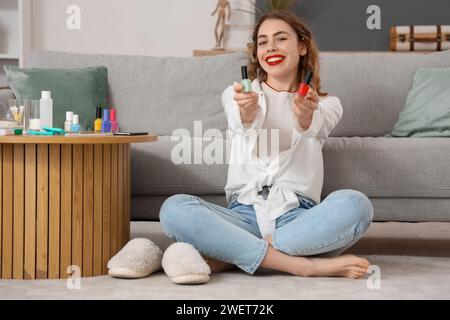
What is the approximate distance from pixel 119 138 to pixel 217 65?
1132 millimetres

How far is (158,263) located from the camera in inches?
76.9

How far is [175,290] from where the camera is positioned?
5.76ft

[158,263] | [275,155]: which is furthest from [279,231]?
[158,263]

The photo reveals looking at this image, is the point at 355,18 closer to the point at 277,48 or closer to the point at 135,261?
the point at 277,48

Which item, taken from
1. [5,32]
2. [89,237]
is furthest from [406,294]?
[5,32]

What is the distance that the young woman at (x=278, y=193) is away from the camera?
190 centimetres

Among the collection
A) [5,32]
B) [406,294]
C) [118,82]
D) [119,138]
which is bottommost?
[406,294]

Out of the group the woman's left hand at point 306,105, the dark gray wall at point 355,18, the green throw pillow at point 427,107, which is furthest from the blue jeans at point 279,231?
the dark gray wall at point 355,18

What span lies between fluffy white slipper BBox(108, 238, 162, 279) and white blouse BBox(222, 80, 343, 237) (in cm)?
31

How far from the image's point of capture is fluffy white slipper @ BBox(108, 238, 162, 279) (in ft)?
6.10

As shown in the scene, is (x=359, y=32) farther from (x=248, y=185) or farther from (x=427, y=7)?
(x=248, y=185)

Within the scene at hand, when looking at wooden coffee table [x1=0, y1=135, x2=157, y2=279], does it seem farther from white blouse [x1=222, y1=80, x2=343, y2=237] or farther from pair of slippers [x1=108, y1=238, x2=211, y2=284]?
white blouse [x1=222, y1=80, x2=343, y2=237]

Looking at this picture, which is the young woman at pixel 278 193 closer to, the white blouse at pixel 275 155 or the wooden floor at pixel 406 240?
the white blouse at pixel 275 155

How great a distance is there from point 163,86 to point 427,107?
102 cm
